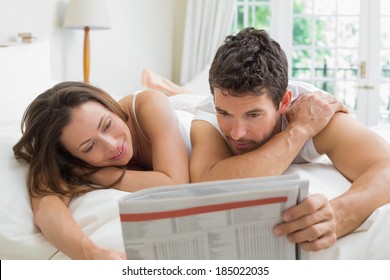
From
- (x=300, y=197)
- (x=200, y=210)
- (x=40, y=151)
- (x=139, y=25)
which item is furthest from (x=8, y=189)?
(x=139, y=25)

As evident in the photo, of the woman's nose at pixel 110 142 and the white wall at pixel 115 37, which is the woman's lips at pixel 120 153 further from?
the white wall at pixel 115 37

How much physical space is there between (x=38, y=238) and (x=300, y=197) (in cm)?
65

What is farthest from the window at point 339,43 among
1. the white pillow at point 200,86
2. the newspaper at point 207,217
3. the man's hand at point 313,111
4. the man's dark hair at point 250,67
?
the newspaper at point 207,217

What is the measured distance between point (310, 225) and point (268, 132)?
511mm

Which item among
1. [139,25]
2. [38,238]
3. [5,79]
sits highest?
[139,25]

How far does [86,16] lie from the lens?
3264 millimetres

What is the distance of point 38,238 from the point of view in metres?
1.24

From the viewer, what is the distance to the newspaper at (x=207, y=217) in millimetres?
856

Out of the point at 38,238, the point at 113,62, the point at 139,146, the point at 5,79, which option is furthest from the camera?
the point at 113,62

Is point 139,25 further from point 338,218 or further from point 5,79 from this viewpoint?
point 338,218

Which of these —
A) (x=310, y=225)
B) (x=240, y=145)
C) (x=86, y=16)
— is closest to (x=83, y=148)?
(x=240, y=145)

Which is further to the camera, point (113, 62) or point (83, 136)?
point (113, 62)

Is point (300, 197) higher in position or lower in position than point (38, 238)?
higher
